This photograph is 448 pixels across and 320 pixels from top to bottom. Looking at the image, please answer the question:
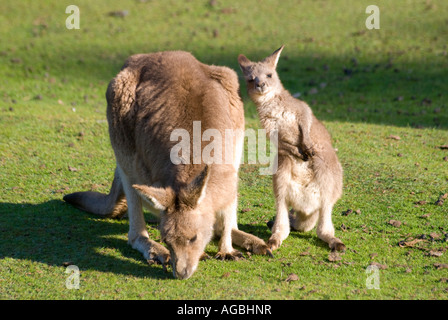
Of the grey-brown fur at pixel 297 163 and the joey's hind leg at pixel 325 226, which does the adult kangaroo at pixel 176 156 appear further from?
the joey's hind leg at pixel 325 226

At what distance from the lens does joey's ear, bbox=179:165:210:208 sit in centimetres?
383

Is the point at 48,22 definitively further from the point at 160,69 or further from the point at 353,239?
the point at 353,239

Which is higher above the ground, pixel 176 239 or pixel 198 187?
pixel 198 187

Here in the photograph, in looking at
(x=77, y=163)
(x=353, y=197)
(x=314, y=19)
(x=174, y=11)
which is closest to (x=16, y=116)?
(x=77, y=163)

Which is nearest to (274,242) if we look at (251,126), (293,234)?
(293,234)

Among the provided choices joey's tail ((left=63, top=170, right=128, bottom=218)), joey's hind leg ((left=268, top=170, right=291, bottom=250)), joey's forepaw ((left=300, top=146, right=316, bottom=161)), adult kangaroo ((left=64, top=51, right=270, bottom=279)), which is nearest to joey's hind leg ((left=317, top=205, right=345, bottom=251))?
joey's hind leg ((left=268, top=170, right=291, bottom=250))

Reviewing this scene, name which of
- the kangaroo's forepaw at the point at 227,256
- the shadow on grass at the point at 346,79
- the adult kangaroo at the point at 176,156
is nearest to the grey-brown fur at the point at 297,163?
the adult kangaroo at the point at 176,156

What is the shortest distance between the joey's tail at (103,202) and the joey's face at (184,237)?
154 cm

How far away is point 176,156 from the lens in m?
4.21

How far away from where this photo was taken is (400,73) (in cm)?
1114

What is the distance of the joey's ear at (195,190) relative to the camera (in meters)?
3.83

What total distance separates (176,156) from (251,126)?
4459mm

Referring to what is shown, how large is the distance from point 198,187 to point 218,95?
1.14m

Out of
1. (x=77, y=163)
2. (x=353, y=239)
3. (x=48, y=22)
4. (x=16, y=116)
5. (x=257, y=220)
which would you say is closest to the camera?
(x=353, y=239)
